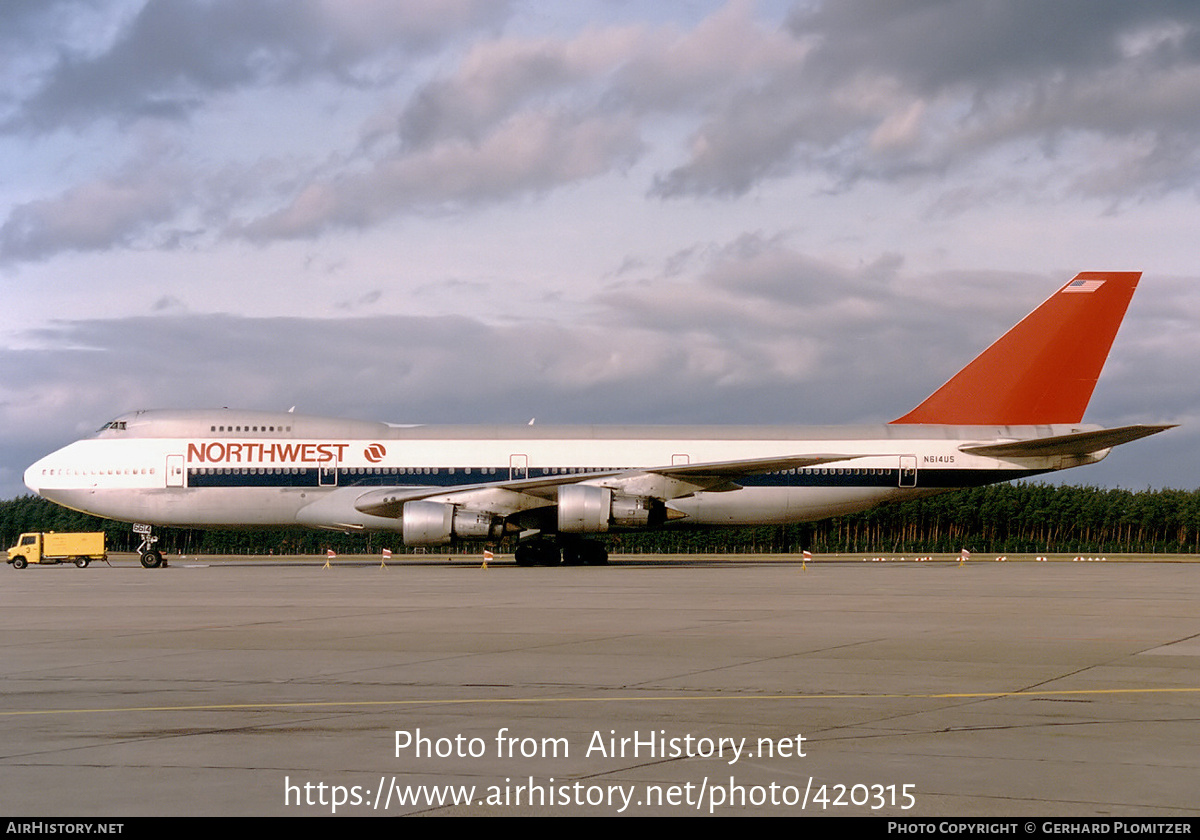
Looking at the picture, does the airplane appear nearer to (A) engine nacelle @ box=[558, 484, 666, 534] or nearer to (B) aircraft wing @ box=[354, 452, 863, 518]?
(B) aircraft wing @ box=[354, 452, 863, 518]

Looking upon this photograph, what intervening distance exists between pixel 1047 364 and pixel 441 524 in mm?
19144

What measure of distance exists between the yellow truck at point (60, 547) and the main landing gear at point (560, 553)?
56.8 feet

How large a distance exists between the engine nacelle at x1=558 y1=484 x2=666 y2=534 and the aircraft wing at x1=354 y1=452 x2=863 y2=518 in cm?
51

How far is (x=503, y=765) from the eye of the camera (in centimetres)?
679

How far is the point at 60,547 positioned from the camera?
44.9m

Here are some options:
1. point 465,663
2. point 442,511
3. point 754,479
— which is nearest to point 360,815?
point 465,663

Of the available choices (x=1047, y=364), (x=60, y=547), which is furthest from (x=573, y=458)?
(x=60, y=547)

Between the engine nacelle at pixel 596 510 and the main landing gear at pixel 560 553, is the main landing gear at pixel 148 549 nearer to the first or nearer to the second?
the main landing gear at pixel 560 553

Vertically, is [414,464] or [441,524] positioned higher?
[414,464]

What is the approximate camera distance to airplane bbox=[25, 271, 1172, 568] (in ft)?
121

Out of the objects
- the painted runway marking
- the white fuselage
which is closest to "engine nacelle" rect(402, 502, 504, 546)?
the white fuselage

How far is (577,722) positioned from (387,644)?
5.98 meters

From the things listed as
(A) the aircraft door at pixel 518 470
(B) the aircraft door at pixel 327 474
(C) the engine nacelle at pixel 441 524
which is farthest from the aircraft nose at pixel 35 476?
(A) the aircraft door at pixel 518 470

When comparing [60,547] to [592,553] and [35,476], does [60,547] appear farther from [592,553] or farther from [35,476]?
[592,553]
